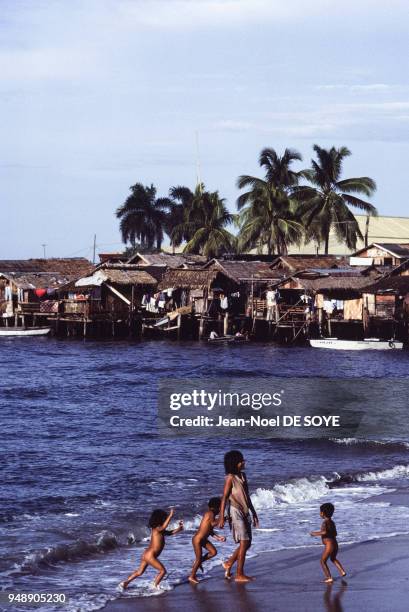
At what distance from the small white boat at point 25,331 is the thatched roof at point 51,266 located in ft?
18.3

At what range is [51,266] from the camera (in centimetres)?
7144

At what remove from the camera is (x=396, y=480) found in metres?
19.8

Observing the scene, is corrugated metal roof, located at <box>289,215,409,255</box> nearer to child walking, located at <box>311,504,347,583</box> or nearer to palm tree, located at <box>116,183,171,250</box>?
palm tree, located at <box>116,183,171,250</box>

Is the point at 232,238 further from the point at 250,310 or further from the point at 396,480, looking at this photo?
the point at 396,480

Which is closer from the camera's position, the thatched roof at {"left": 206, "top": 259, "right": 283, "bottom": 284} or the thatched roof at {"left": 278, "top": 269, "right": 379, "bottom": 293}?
the thatched roof at {"left": 278, "top": 269, "right": 379, "bottom": 293}

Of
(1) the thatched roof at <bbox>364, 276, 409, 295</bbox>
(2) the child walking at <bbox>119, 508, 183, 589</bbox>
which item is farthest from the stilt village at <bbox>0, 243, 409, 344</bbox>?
(2) the child walking at <bbox>119, 508, 183, 589</bbox>

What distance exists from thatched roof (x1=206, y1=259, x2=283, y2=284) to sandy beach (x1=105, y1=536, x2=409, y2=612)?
146 feet

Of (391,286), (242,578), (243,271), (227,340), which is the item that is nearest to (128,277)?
(243,271)

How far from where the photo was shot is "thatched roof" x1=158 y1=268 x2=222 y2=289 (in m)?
57.0

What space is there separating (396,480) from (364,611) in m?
9.20

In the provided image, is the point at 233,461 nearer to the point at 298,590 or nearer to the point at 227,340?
the point at 298,590

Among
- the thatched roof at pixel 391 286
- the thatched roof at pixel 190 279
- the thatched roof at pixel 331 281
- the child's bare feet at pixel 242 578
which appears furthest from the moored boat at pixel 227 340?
the child's bare feet at pixel 242 578

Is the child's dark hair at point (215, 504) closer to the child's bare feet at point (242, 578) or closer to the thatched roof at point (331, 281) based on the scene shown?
the child's bare feet at point (242, 578)

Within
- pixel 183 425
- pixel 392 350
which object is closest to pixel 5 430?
pixel 183 425
